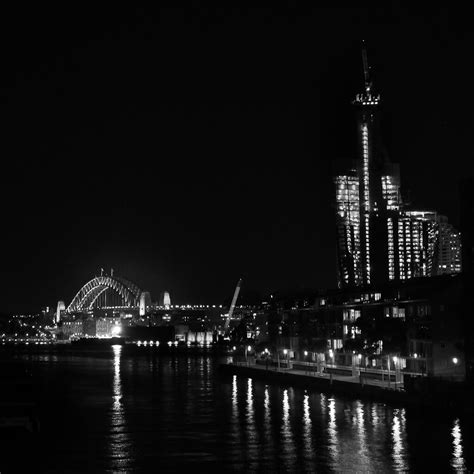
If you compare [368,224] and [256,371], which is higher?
[368,224]

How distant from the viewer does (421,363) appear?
132ft

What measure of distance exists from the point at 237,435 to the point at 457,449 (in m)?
7.15

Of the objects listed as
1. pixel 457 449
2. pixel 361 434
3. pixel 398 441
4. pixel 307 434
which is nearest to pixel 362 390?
pixel 307 434

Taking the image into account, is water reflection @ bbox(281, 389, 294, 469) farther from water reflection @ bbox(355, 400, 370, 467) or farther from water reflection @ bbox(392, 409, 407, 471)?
water reflection @ bbox(392, 409, 407, 471)

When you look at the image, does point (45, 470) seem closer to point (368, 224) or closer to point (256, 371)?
point (256, 371)

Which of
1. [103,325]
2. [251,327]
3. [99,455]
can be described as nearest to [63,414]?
[99,455]

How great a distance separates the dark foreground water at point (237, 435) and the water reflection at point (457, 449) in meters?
0.03

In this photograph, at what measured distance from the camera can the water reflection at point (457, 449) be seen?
23156mm

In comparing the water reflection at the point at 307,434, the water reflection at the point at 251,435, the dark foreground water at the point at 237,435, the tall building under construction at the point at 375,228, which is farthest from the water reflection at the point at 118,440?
the tall building under construction at the point at 375,228

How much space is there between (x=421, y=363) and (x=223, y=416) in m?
9.82

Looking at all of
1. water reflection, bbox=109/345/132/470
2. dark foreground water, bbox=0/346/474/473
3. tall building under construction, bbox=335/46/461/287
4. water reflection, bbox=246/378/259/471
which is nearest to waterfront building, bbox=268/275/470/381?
dark foreground water, bbox=0/346/474/473

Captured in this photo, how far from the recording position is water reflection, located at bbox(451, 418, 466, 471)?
2316 centimetres

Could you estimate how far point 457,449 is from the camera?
990 inches

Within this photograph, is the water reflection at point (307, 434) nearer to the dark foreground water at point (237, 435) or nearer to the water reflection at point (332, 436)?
the dark foreground water at point (237, 435)
